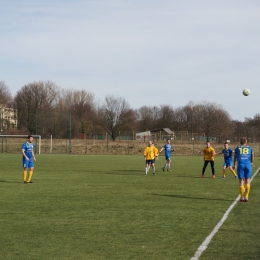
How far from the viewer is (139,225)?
371 inches

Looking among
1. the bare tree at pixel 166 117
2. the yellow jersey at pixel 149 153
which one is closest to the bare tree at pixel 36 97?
the bare tree at pixel 166 117

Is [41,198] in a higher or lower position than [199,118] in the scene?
lower

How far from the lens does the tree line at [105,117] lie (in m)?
72.4

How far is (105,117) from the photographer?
8944cm

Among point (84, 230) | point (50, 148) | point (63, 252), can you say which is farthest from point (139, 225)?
point (50, 148)

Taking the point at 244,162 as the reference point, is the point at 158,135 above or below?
above

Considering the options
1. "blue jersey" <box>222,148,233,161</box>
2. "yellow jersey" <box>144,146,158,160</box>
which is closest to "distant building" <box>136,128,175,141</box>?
"yellow jersey" <box>144,146,158,160</box>

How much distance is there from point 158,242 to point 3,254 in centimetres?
251

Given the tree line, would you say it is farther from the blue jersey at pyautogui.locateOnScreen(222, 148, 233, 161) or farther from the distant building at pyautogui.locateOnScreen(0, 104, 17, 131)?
the blue jersey at pyautogui.locateOnScreen(222, 148, 233, 161)

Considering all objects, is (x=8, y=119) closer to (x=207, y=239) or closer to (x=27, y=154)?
(x=27, y=154)

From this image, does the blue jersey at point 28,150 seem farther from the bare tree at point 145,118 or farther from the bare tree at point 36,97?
the bare tree at point 145,118

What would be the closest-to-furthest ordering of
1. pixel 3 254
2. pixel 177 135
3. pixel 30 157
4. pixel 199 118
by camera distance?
pixel 3 254 → pixel 30 157 → pixel 177 135 → pixel 199 118

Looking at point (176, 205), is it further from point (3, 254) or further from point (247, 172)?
point (3, 254)

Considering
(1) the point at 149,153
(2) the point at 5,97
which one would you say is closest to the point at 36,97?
(2) the point at 5,97
